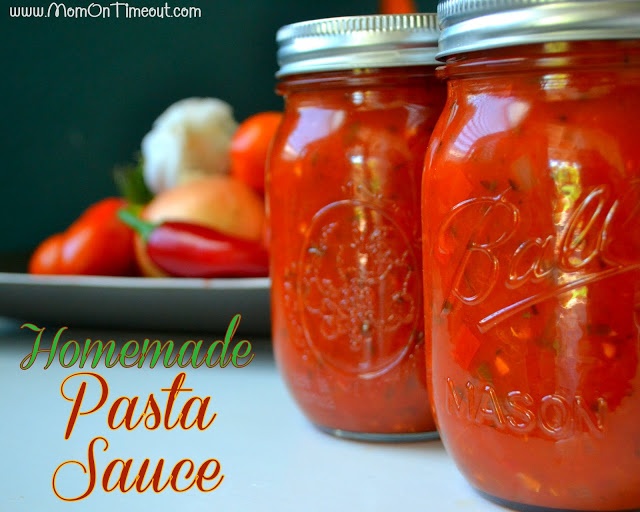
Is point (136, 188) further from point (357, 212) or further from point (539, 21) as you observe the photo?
point (539, 21)

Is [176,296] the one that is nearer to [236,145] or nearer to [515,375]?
[236,145]

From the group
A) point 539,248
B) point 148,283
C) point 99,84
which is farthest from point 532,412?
point 99,84

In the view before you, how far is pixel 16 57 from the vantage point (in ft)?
5.49

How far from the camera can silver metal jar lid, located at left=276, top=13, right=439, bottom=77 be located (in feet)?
2.53

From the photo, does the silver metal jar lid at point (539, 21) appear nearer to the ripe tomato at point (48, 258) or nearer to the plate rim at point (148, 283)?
the plate rim at point (148, 283)

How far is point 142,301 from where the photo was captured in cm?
117

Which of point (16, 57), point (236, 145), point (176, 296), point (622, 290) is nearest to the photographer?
point (622, 290)

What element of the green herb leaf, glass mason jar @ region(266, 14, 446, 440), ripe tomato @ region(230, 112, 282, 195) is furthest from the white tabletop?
the green herb leaf

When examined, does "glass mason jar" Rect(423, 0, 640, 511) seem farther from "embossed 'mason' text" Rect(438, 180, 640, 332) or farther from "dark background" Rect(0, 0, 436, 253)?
"dark background" Rect(0, 0, 436, 253)

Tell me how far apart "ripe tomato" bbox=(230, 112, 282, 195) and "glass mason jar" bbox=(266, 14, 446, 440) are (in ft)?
1.64

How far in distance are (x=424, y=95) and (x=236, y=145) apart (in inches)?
25.1

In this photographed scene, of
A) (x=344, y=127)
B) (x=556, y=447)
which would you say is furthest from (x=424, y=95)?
(x=556, y=447)

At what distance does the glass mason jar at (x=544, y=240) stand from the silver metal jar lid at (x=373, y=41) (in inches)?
3.5

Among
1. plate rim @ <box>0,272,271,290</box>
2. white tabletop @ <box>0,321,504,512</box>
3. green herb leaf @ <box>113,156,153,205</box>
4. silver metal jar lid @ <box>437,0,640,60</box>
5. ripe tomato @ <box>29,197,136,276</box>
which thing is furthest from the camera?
green herb leaf @ <box>113,156,153,205</box>
